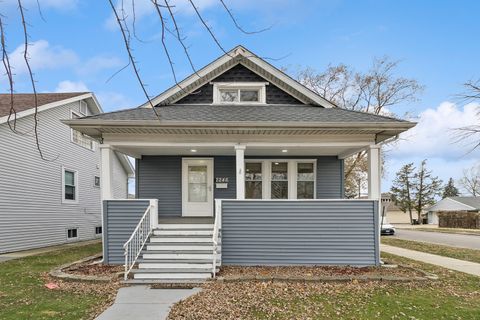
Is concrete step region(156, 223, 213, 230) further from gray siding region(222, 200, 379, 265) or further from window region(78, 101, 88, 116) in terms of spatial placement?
window region(78, 101, 88, 116)

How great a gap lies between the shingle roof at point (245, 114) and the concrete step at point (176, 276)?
3.48 metres

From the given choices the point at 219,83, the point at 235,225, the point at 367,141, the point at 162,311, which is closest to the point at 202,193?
the point at 235,225

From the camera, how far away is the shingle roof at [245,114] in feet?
29.5

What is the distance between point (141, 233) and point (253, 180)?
4.03 m

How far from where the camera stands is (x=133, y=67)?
241 centimetres

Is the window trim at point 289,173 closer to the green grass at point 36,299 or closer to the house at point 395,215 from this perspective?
the green grass at point 36,299

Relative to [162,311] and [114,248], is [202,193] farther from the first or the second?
[162,311]

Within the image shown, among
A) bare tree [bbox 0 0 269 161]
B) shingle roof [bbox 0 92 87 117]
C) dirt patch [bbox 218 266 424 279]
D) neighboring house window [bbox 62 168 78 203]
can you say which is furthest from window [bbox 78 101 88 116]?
bare tree [bbox 0 0 269 161]

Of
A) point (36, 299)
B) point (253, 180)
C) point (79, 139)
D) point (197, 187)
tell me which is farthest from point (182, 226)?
point (79, 139)

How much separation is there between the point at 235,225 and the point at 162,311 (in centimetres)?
360

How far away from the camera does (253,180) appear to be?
11.3 metres

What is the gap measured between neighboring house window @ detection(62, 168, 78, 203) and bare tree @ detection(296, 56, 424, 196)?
16619mm

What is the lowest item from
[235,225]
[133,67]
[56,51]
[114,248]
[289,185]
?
[114,248]

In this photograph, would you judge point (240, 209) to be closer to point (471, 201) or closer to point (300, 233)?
point (300, 233)
